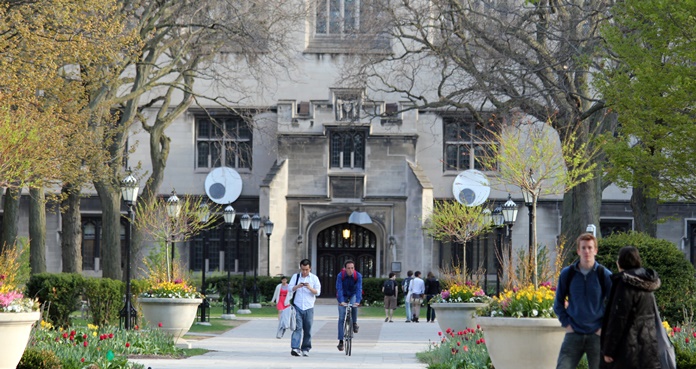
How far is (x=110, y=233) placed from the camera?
2892 cm

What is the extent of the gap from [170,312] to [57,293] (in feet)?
6.34

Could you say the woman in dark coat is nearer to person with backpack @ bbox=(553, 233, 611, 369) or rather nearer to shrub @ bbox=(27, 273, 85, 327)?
person with backpack @ bbox=(553, 233, 611, 369)

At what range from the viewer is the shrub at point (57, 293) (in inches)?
803

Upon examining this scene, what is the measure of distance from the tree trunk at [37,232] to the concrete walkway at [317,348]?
4.56 meters

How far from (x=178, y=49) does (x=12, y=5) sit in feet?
38.7

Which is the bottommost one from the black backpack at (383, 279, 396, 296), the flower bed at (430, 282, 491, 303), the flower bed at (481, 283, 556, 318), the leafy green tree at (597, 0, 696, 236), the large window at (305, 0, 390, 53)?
the black backpack at (383, 279, 396, 296)

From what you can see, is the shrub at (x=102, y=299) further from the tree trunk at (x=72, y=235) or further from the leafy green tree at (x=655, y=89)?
the leafy green tree at (x=655, y=89)

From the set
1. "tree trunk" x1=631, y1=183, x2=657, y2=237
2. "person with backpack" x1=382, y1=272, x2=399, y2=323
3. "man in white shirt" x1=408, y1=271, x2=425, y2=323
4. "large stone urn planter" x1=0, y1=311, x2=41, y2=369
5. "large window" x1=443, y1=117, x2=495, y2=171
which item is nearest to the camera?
"large stone urn planter" x1=0, y1=311, x2=41, y2=369

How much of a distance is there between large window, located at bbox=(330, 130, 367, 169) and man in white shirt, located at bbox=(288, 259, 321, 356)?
2357 centimetres

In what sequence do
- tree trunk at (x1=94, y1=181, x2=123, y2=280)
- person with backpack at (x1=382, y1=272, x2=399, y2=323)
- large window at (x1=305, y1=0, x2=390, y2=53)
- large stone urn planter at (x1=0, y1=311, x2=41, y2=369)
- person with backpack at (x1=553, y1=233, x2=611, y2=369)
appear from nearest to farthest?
person with backpack at (x1=553, y1=233, x2=611, y2=369), large stone urn planter at (x1=0, y1=311, x2=41, y2=369), tree trunk at (x1=94, y1=181, x2=123, y2=280), person with backpack at (x1=382, y1=272, x2=399, y2=323), large window at (x1=305, y1=0, x2=390, y2=53)

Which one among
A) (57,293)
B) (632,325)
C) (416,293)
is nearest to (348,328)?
(57,293)

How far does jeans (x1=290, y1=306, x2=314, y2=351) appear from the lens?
1825 cm

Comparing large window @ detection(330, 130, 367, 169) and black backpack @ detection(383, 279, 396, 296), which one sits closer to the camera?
black backpack @ detection(383, 279, 396, 296)

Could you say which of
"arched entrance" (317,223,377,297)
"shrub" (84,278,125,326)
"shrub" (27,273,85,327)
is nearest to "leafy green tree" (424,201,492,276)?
"arched entrance" (317,223,377,297)
